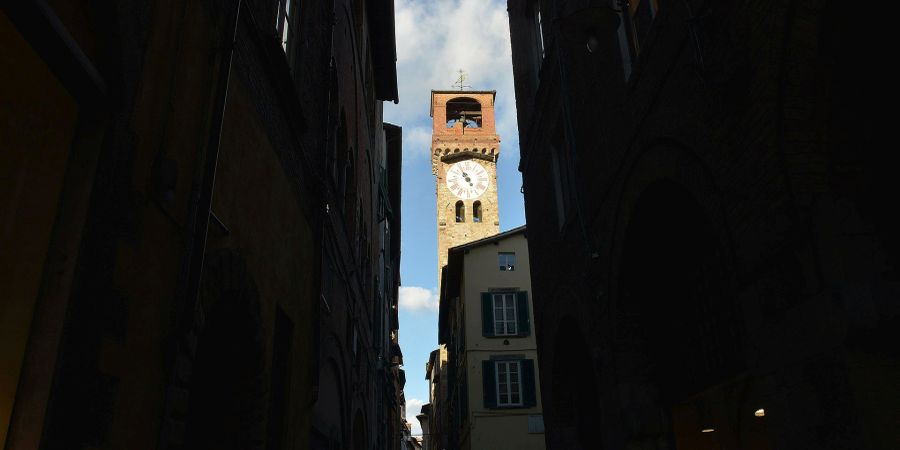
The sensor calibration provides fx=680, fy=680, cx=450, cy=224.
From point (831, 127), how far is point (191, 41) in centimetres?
320

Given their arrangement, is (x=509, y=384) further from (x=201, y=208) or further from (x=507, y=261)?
(x=201, y=208)

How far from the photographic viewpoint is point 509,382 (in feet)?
65.0

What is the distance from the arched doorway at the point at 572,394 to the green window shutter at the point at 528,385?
1017 cm

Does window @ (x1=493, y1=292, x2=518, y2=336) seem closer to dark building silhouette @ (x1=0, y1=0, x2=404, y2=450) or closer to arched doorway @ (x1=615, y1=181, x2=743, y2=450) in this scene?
arched doorway @ (x1=615, y1=181, x2=743, y2=450)

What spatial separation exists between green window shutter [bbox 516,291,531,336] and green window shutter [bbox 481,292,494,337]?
85cm

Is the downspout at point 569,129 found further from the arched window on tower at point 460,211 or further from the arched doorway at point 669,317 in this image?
the arched window on tower at point 460,211

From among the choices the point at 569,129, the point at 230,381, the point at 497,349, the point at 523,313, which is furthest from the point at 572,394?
the point at 523,313

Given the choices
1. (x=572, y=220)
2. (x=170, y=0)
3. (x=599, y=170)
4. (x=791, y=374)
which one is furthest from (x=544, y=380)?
(x=170, y=0)

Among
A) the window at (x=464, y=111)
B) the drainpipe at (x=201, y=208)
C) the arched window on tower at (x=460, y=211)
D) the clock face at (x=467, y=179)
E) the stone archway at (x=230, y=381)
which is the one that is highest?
the window at (x=464, y=111)

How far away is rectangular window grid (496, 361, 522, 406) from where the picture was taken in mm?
19455

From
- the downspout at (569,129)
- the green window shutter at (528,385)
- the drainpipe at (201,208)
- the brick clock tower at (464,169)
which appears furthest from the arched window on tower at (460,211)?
the drainpipe at (201,208)

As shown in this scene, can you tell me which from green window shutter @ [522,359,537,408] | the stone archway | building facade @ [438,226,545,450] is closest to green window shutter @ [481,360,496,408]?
building facade @ [438,226,545,450]

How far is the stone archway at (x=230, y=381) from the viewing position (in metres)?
4.41

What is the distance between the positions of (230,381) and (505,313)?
1679 centimetres
